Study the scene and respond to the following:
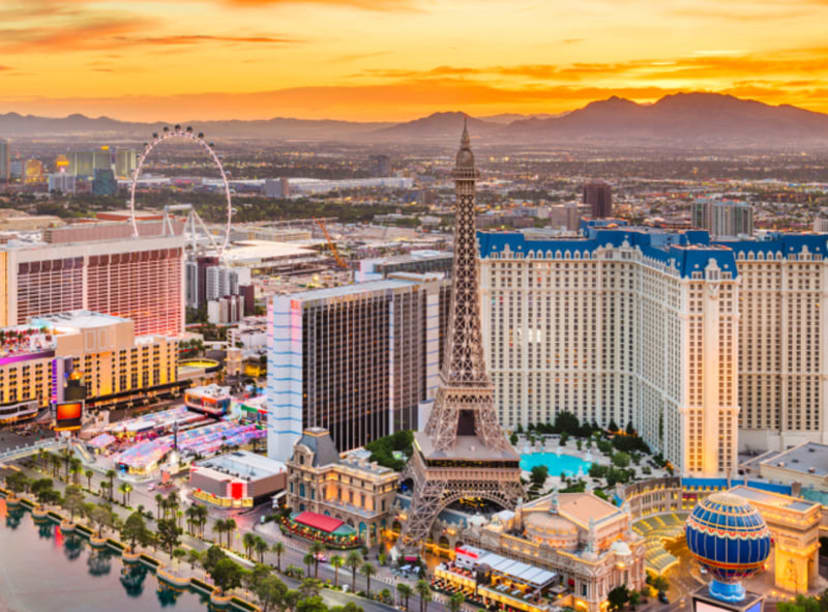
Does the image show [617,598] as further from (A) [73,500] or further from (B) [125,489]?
(A) [73,500]

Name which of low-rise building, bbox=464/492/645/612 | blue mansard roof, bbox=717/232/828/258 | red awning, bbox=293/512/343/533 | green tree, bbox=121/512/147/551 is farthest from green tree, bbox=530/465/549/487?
green tree, bbox=121/512/147/551

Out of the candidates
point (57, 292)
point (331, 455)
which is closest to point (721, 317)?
point (331, 455)

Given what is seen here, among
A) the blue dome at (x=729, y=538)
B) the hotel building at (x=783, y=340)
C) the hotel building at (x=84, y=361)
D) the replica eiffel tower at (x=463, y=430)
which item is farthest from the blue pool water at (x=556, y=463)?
the hotel building at (x=84, y=361)

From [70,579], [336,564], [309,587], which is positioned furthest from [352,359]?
[309,587]

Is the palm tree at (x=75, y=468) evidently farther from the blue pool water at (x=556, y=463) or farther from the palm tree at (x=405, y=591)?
the blue pool water at (x=556, y=463)

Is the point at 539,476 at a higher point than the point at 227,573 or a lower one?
higher

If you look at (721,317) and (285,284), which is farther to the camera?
(285,284)

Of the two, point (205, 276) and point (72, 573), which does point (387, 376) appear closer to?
point (72, 573)
